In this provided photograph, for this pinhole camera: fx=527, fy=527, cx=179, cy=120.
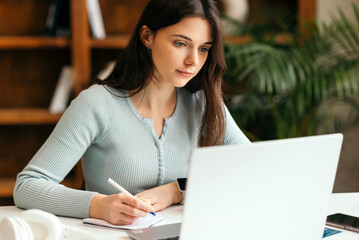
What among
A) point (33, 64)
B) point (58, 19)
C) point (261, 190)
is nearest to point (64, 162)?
point (261, 190)

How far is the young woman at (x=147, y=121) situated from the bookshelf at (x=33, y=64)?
4.22 ft

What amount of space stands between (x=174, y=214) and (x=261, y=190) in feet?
1.65

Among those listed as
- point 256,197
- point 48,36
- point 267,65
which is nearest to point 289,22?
point 267,65

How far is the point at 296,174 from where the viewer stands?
1.02 meters

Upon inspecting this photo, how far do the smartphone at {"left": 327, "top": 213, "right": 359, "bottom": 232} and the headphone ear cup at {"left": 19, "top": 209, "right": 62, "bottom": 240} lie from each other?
0.70 meters

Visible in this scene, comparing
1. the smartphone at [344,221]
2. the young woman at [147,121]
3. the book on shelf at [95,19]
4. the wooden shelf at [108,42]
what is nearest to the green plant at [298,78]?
the wooden shelf at [108,42]

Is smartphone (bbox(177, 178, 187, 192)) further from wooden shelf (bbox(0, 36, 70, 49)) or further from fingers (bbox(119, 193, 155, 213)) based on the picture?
wooden shelf (bbox(0, 36, 70, 49))

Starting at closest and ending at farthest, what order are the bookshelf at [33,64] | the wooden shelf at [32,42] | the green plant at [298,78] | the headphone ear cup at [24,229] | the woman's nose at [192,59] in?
the headphone ear cup at [24,229] < the woman's nose at [192,59] < the green plant at [298,78] < the wooden shelf at [32,42] < the bookshelf at [33,64]

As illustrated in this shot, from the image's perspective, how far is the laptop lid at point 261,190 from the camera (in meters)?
0.90

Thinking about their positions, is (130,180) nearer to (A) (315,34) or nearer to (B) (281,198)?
(B) (281,198)

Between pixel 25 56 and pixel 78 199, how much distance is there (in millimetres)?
1989

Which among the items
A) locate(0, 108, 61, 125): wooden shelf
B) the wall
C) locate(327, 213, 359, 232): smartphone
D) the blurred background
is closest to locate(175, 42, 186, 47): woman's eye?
locate(327, 213, 359, 232): smartphone

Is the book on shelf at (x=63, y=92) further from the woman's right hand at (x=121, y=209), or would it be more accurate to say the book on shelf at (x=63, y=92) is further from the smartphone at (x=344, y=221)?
the smartphone at (x=344, y=221)

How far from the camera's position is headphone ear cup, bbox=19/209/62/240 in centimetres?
104
